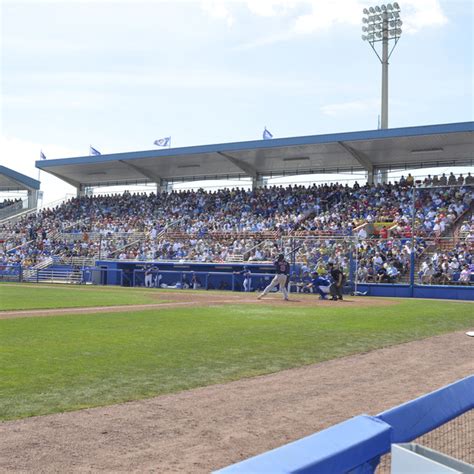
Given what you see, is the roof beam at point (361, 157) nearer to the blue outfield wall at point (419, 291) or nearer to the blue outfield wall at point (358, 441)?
the blue outfield wall at point (419, 291)

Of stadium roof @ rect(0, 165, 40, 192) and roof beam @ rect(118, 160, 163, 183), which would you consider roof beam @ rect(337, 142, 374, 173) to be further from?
stadium roof @ rect(0, 165, 40, 192)

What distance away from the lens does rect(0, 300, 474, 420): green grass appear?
7.17 metres

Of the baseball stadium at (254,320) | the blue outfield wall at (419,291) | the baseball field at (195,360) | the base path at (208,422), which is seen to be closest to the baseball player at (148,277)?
the baseball stadium at (254,320)

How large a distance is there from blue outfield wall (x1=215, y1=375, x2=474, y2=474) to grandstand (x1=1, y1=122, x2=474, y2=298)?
23.9 meters

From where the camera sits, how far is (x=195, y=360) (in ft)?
30.2

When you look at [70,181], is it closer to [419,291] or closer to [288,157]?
[288,157]

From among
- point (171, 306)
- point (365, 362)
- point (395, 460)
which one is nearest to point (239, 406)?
point (365, 362)

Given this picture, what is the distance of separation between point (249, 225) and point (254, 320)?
2389 centimetres

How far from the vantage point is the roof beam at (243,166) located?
143ft

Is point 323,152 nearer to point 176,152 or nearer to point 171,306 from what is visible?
point 176,152

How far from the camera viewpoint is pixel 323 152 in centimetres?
4116

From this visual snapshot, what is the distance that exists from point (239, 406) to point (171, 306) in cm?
1297

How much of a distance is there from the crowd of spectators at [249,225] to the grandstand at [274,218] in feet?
0.31

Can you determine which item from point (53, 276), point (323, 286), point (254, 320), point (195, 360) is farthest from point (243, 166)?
point (195, 360)
